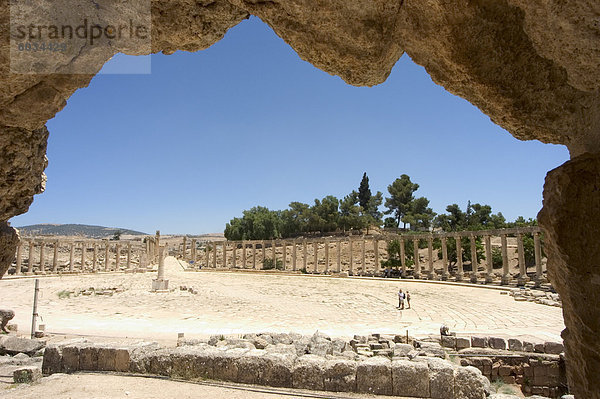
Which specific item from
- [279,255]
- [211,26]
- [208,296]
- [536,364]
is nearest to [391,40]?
[211,26]

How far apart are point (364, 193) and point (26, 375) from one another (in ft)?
292

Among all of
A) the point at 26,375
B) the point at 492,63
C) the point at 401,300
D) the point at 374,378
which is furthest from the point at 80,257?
the point at 492,63

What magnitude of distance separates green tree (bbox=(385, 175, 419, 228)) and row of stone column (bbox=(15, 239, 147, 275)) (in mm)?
48952

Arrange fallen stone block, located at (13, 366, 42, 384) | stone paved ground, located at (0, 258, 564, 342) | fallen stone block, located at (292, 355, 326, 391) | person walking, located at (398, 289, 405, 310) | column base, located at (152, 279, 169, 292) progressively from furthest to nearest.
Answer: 1. column base, located at (152, 279, 169, 292)
2. person walking, located at (398, 289, 405, 310)
3. stone paved ground, located at (0, 258, 564, 342)
4. fallen stone block, located at (13, 366, 42, 384)
5. fallen stone block, located at (292, 355, 326, 391)

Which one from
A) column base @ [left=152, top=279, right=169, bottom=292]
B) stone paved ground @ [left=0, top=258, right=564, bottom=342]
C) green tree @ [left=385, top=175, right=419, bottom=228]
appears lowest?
stone paved ground @ [left=0, top=258, right=564, bottom=342]

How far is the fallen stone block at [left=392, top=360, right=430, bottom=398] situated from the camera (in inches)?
308

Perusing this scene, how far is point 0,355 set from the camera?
1105 centimetres

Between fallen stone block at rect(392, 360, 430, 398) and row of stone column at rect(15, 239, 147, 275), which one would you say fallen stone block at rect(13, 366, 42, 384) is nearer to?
fallen stone block at rect(392, 360, 430, 398)

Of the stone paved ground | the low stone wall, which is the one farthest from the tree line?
the low stone wall

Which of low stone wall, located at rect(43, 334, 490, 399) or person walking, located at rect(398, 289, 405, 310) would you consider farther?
person walking, located at rect(398, 289, 405, 310)

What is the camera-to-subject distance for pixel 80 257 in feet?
214

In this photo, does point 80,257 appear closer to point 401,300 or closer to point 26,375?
point 401,300

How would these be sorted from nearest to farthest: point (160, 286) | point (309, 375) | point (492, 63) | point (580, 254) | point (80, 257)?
point (580, 254) → point (492, 63) → point (309, 375) → point (160, 286) → point (80, 257)

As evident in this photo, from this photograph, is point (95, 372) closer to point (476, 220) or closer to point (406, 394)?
point (406, 394)
